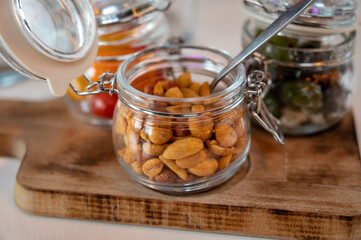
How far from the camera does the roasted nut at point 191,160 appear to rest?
43 cm

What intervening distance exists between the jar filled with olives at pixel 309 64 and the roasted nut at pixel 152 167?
7.4 inches

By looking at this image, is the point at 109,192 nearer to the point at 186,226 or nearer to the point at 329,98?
the point at 186,226

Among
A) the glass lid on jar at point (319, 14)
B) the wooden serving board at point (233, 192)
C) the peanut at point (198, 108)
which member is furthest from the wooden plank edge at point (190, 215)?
the glass lid on jar at point (319, 14)

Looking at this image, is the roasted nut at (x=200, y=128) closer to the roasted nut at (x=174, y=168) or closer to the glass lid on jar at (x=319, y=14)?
the roasted nut at (x=174, y=168)

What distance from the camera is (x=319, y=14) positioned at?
49 cm

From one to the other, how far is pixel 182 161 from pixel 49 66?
16 centimetres

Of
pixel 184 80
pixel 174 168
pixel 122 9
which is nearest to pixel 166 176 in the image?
pixel 174 168

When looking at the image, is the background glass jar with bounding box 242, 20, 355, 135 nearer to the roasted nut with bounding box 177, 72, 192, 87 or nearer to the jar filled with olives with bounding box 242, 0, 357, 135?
the jar filled with olives with bounding box 242, 0, 357, 135

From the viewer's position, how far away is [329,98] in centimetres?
56

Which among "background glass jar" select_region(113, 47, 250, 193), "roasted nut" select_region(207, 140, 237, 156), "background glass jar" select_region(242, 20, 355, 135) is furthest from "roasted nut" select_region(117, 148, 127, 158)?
"background glass jar" select_region(242, 20, 355, 135)

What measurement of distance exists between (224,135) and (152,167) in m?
0.08

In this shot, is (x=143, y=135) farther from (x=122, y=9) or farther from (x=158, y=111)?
(x=122, y=9)

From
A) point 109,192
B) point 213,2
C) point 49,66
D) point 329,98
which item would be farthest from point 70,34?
point 213,2

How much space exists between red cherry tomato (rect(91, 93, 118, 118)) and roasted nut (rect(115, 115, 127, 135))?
104 mm
